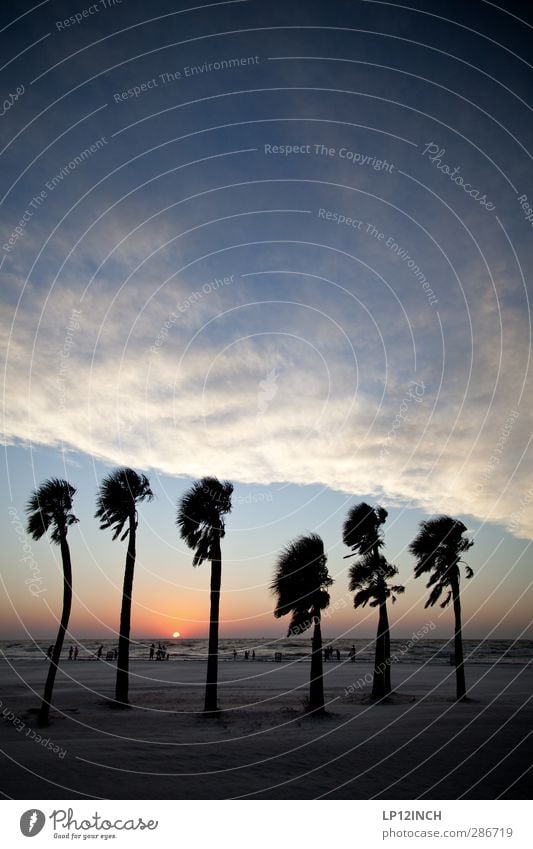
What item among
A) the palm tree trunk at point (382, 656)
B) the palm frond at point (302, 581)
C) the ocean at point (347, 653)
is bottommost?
the ocean at point (347, 653)

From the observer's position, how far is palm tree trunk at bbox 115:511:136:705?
81.6 ft

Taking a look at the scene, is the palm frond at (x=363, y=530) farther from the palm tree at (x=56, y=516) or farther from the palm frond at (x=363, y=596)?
the palm tree at (x=56, y=516)

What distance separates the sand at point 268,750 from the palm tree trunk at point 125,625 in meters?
1.16

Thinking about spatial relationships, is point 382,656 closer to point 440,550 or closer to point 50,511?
point 440,550

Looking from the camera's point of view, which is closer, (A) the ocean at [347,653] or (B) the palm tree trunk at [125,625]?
(B) the palm tree trunk at [125,625]

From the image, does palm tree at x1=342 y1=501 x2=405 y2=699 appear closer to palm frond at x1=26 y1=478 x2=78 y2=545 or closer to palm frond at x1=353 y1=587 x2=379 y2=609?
palm frond at x1=353 y1=587 x2=379 y2=609

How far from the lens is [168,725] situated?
1955 centimetres

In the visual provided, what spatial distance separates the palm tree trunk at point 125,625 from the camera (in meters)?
24.9

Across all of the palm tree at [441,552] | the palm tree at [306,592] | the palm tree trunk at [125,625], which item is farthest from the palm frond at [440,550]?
the palm tree trunk at [125,625]

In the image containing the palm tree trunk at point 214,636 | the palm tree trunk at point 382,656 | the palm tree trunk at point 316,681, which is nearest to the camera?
the palm tree trunk at point 316,681

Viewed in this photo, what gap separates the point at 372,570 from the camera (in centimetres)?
2878

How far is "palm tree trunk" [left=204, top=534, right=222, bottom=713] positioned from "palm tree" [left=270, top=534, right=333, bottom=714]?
325cm

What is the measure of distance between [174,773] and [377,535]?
66.4 feet
